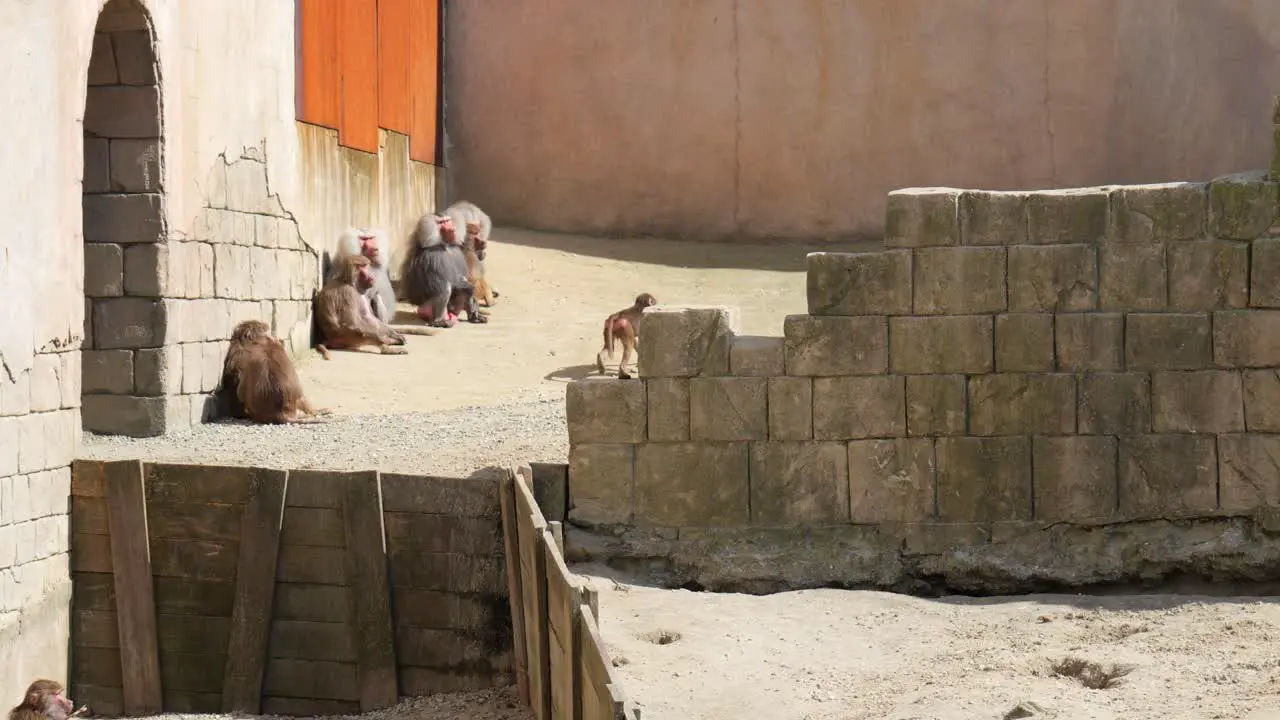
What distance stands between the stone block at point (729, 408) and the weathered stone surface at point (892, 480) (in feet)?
1.74

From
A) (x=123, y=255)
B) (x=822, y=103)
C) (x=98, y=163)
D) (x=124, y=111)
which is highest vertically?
(x=822, y=103)

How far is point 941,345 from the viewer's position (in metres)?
8.13

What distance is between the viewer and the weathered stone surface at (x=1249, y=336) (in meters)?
8.00

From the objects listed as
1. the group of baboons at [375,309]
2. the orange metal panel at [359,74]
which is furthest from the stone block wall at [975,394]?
the orange metal panel at [359,74]

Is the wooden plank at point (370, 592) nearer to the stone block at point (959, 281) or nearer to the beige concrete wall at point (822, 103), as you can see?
the stone block at point (959, 281)

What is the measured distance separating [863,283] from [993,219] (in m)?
0.76

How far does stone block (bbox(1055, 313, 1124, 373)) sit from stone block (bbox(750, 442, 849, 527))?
4.23ft

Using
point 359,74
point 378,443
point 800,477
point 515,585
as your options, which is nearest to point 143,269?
point 378,443

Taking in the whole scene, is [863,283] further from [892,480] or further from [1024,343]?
[892,480]

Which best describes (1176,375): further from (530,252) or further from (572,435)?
(530,252)

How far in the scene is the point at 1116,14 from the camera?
17141 mm

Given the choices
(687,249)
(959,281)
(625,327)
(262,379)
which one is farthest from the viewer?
(687,249)

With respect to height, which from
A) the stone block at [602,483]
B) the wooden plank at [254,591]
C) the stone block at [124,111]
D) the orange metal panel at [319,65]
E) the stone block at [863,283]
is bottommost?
the wooden plank at [254,591]

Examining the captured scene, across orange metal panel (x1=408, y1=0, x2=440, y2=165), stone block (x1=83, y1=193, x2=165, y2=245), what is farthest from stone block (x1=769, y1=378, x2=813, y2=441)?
orange metal panel (x1=408, y1=0, x2=440, y2=165)
